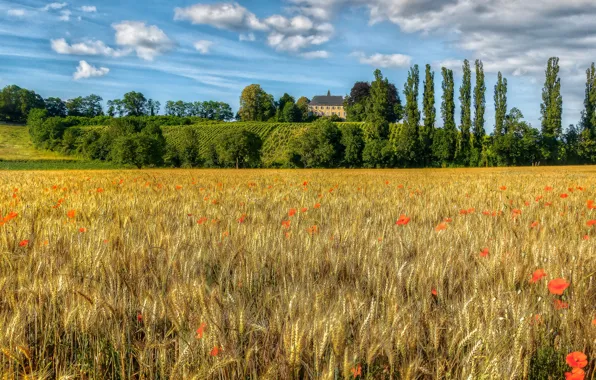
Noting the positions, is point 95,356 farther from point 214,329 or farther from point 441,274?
point 441,274

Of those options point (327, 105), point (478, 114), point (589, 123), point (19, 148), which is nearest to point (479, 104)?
point (478, 114)

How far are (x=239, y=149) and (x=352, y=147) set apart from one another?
A: 61.4 ft

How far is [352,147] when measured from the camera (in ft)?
221

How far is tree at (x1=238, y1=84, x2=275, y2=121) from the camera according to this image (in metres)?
116

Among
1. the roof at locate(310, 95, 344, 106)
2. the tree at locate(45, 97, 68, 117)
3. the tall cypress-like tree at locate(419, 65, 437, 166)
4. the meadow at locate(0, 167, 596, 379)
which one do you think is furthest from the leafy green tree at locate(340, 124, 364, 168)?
the tree at locate(45, 97, 68, 117)

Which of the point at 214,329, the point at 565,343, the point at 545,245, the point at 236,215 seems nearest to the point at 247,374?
the point at 214,329

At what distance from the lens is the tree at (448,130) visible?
209 ft

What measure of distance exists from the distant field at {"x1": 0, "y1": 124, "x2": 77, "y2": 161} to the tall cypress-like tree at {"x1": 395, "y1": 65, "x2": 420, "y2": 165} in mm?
60126

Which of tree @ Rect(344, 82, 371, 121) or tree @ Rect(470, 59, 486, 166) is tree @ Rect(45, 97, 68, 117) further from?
tree @ Rect(470, 59, 486, 166)

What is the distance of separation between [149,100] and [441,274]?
16226cm

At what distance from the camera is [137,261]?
2146 millimetres

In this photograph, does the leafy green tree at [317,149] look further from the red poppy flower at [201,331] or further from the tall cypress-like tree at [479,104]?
the red poppy flower at [201,331]

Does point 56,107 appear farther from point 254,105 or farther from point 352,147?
point 352,147

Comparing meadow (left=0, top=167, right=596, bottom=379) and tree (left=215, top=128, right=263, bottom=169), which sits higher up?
tree (left=215, top=128, right=263, bottom=169)
